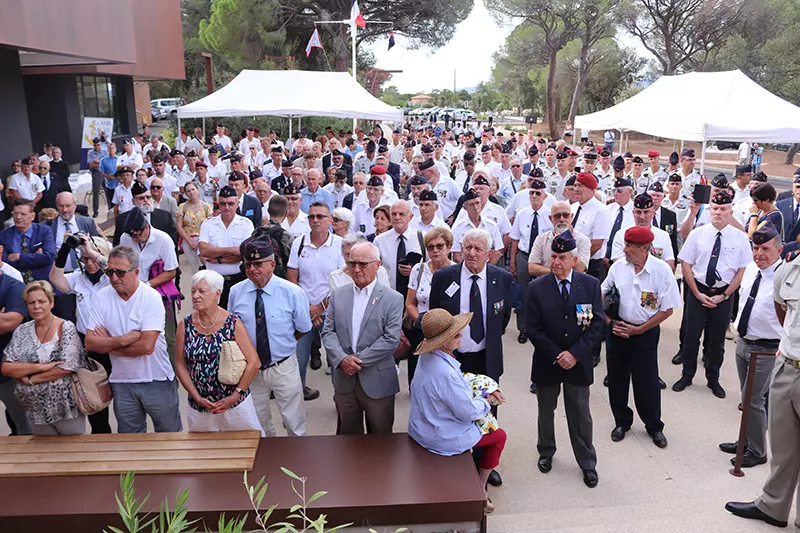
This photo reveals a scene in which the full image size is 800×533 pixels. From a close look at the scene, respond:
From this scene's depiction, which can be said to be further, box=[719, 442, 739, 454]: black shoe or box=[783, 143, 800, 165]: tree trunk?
box=[783, 143, 800, 165]: tree trunk

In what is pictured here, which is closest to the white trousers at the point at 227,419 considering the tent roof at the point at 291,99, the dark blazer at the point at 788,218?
the dark blazer at the point at 788,218

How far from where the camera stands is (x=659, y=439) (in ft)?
17.1

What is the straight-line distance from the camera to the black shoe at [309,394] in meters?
6.14

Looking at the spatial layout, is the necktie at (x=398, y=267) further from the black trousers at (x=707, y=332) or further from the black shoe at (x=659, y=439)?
the black trousers at (x=707, y=332)

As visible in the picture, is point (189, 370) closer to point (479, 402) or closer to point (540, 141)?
point (479, 402)

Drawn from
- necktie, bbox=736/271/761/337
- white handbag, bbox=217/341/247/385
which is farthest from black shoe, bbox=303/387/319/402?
A: necktie, bbox=736/271/761/337

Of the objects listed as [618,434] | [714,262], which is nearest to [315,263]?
[618,434]

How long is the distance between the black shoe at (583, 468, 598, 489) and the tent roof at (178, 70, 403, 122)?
11.0 meters

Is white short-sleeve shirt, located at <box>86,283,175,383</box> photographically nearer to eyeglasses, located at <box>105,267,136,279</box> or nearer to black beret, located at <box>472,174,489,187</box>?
eyeglasses, located at <box>105,267,136,279</box>

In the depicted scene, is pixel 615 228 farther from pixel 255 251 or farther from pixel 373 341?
pixel 255 251

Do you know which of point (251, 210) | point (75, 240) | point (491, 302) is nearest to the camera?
point (491, 302)

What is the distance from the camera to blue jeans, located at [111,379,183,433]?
438 centimetres

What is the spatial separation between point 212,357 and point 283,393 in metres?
0.72

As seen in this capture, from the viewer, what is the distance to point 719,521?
403 centimetres
